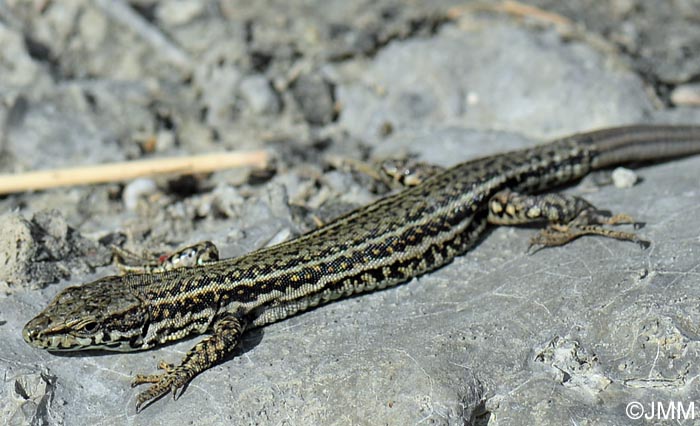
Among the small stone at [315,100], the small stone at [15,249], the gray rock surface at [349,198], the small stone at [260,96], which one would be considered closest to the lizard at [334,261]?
the gray rock surface at [349,198]

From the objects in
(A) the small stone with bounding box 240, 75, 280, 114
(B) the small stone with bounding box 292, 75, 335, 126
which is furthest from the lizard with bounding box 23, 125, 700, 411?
(A) the small stone with bounding box 240, 75, 280, 114

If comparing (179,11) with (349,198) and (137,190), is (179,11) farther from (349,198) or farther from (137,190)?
(349,198)

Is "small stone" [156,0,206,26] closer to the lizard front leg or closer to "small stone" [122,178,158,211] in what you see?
"small stone" [122,178,158,211]

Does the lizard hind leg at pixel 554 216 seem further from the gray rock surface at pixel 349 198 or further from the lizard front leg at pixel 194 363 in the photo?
the lizard front leg at pixel 194 363

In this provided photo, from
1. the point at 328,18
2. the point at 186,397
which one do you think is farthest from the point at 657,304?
the point at 328,18

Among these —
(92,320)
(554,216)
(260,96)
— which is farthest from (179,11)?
(554,216)

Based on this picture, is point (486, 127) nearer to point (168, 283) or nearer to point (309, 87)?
point (309, 87)
